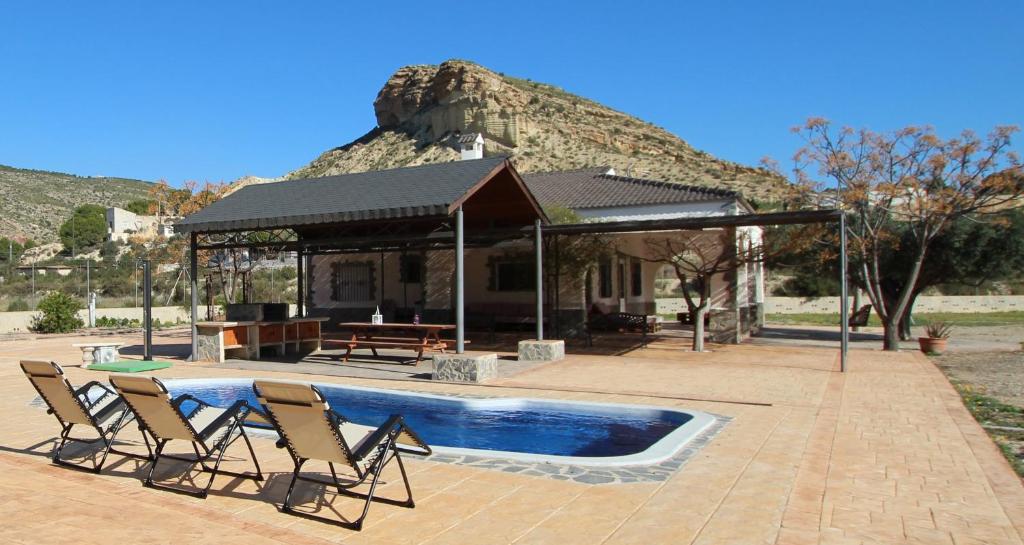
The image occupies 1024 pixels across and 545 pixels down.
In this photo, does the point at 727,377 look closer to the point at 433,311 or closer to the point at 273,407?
the point at 273,407

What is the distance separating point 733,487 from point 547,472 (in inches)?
53.3

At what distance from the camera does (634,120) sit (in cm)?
6519

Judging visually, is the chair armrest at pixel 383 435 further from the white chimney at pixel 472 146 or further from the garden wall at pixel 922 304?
the garden wall at pixel 922 304

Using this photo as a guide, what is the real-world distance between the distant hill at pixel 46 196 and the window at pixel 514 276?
1620 inches

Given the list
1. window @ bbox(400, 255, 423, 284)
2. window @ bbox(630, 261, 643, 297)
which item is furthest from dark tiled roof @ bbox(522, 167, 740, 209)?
window @ bbox(400, 255, 423, 284)

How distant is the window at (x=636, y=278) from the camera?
22.9 meters

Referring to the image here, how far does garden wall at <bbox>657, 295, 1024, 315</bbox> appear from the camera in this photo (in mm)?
32469

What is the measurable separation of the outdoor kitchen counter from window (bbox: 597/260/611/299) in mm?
8382

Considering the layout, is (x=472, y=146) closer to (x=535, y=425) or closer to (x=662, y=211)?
(x=662, y=211)

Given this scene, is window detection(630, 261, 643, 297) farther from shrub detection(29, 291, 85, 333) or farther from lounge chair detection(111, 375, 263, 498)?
lounge chair detection(111, 375, 263, 498)

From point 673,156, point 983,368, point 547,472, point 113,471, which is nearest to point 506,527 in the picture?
point 547,472

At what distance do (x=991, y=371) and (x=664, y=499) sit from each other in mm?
10420

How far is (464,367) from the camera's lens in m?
10.8

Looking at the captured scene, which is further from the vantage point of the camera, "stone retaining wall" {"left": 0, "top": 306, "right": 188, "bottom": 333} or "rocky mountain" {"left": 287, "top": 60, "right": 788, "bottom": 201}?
"rocky mountain" {"left": 287, "top": 60, "right": 788, "bottom": 201}
